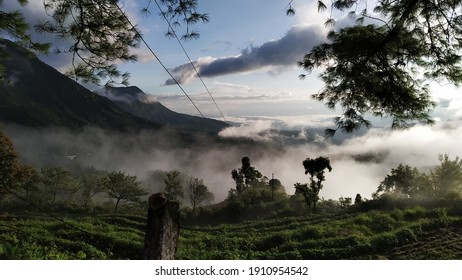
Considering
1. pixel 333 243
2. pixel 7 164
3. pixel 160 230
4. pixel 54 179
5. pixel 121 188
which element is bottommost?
pixel 333 243

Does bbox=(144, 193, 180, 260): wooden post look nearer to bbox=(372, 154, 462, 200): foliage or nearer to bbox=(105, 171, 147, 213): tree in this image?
bbox=(372, 154, 462, 200): foliage

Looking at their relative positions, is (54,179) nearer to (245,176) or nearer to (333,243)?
(245,176)

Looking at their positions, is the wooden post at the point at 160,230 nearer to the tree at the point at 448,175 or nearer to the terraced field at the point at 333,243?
the terraced field at the point at 333,243

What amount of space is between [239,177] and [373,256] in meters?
47.7

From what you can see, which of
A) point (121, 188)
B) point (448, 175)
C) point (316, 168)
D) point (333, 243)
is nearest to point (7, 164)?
point (121, 188)

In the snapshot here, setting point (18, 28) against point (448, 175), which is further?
point (448, 175)

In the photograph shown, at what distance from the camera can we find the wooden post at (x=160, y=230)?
403 centimetres

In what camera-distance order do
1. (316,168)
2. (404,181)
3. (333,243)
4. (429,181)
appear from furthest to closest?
(404,181) → (429,181) → (316,168) → (333,243)

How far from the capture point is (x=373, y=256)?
1530 cm

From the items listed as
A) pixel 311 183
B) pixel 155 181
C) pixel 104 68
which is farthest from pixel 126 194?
pixel 155 181

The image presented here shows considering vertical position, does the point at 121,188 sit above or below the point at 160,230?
above

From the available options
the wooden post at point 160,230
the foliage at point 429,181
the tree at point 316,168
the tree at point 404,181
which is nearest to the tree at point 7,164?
the tree at point 316,168

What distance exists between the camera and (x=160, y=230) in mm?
4043

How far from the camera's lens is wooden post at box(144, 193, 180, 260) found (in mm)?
4027
